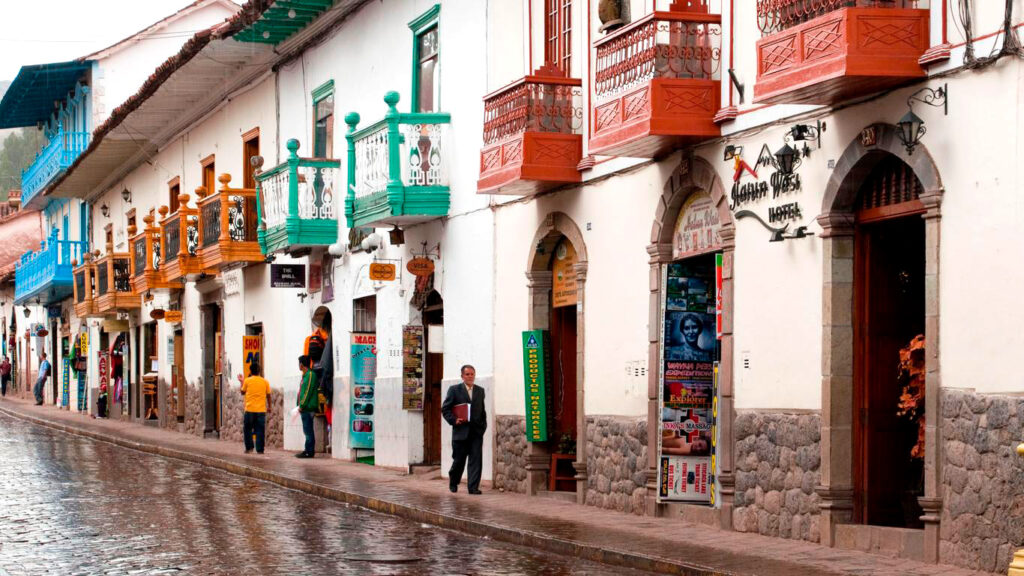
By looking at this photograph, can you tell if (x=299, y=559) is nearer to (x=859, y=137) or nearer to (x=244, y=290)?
(x=859, y=137)

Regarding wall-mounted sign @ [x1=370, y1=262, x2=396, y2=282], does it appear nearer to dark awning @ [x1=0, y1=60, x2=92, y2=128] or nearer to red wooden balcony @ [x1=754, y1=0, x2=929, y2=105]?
red wooden balcony @ [x1=754, y1=0, x2=929, y2=105]

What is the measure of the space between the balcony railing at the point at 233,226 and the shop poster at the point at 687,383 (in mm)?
13859

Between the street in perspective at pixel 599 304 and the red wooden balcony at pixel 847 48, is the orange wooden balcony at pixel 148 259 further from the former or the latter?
the red wooden balcony at pixel 847 48

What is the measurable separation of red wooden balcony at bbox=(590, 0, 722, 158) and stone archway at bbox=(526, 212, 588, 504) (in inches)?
112

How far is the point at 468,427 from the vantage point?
1834cm

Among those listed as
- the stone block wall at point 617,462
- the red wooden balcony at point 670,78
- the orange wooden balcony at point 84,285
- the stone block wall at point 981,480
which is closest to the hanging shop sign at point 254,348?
the stone block wall at point 617,462

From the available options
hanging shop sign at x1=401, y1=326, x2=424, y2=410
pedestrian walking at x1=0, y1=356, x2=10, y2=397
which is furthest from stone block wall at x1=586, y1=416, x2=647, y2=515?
pedestrian walking at x1=0, y1=356, x2=10, y2=397

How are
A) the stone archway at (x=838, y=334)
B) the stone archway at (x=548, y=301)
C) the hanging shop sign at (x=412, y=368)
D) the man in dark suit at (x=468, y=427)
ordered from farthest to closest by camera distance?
the hanging shop sign at (x=412, y=368)
the man in dark suit at (x=468, y=427)
the stone archway at (x=548, y=301)
the stone archway at (x=838, y=334)

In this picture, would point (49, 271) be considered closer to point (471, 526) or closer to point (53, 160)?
point (53, 160)

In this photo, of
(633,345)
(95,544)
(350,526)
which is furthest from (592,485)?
(95,544)

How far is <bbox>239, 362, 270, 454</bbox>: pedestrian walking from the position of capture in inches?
1030

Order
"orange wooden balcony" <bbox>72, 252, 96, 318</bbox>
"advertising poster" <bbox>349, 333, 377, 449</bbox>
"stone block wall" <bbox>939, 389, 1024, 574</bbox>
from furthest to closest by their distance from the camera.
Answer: "orange wooden balcony" <bbox>72, 252, 96, 318</bbox> < "advertising poster" <bbox>349, 333, 377, 449</bbox> < "stone block wall" <bbox>939, 389, 1024, 574</bbox>

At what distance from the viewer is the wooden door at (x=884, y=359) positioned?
1255cm

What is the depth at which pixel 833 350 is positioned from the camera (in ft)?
41.1
